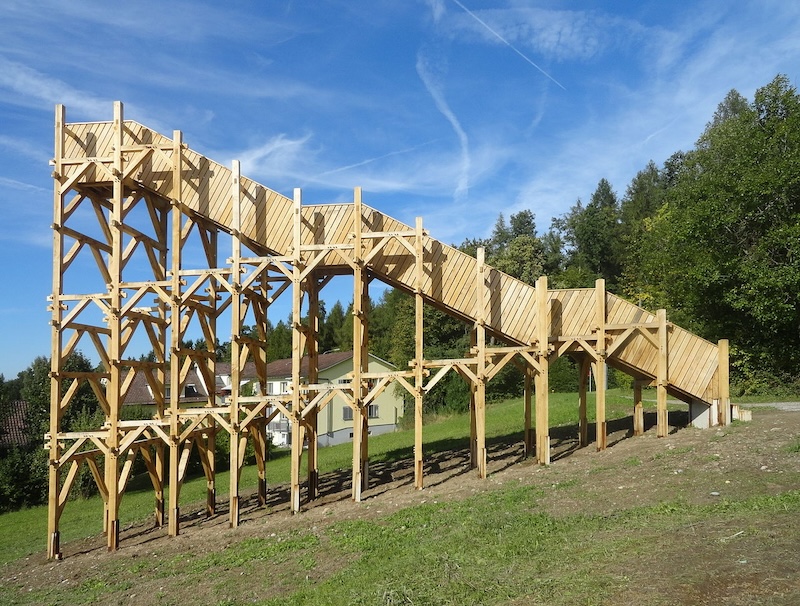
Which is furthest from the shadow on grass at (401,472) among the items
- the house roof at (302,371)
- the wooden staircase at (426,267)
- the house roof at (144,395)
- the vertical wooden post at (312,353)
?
the house roof at (144,395)

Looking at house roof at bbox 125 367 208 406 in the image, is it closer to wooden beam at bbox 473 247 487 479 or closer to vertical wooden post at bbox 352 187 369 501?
vertical wooden post at bbox 352 187 369 501

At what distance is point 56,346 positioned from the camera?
16.5 m

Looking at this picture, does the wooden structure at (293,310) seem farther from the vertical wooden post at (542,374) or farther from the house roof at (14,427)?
the house roof at (14,427)

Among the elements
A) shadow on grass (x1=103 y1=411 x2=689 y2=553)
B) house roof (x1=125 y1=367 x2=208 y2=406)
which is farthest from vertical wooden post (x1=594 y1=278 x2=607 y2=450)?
house roof (x1=125 y1=367 x2=208 y2=406)

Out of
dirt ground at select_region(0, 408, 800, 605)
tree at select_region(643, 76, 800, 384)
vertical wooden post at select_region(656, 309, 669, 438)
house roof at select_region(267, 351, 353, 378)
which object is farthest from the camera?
house roof at select_region(267, 351, 353, 378)

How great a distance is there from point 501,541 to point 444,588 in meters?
2.25

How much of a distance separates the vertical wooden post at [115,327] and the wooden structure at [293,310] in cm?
3

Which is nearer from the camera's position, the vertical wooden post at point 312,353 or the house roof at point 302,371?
the vertical wooden post at point 312,353

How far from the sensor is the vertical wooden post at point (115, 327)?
16422 millimetres

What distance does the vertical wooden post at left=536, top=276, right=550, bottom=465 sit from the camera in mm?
16469

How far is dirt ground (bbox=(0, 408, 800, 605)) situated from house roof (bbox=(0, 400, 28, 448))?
2460cm

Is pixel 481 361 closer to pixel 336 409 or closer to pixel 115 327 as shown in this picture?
pixel 115 327

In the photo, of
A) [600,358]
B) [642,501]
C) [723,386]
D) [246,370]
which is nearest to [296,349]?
[600,358]

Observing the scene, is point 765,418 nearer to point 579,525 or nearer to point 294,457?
point 579,525
